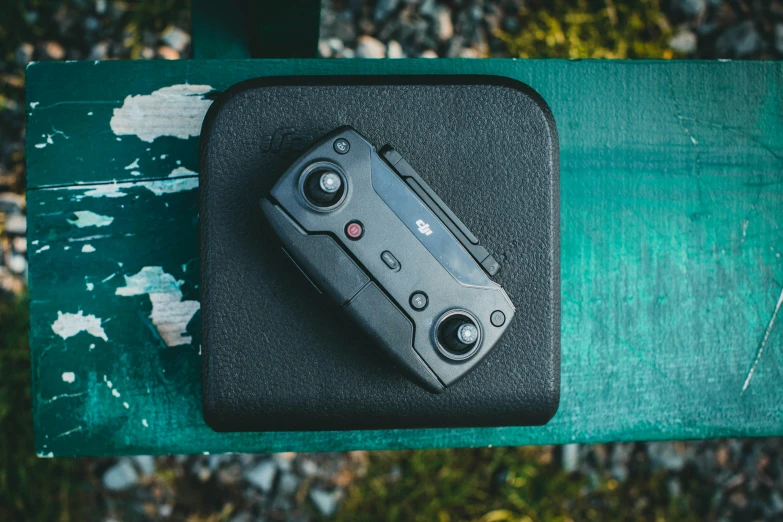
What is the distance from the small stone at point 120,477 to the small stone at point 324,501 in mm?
379

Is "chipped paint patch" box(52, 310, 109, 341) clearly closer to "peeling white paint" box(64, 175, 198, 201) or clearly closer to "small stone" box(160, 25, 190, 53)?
"peeling white paint" box(64, 175, 198, 201)

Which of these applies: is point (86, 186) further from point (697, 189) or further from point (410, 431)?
point (697, 189)

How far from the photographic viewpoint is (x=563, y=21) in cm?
142

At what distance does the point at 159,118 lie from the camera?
74 cm

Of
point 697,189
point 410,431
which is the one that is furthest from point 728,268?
point 410,431

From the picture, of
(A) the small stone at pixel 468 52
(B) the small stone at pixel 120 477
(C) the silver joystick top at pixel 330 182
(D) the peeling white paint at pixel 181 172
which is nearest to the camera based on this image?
(C) the silver joystick top at pixel 330 182

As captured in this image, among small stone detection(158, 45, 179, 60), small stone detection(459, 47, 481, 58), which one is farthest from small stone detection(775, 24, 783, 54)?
small stone detection(158, 45, 179, 60)

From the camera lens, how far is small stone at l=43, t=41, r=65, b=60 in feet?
4.41

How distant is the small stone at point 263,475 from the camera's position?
1.32m

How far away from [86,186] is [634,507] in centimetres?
131

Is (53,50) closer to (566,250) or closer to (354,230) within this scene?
(354,230)

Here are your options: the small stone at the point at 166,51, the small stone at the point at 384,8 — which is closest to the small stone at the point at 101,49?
the small stone at the point at 166,51

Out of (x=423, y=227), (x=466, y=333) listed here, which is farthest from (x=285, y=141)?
(x=466, y=333)

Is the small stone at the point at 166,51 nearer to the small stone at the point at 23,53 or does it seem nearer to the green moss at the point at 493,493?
the small stone at the point at 23,53
